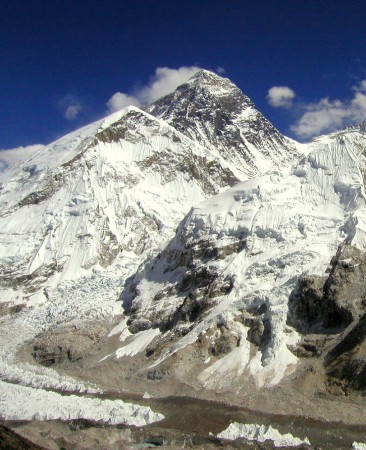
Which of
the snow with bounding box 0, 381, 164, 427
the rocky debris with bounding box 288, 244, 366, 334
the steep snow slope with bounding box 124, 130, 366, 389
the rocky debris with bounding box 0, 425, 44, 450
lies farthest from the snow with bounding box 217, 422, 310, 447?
the rocky debris with bounding box 0, 425, 44, 450

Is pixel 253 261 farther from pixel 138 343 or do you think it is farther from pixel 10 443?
pixel 10 443

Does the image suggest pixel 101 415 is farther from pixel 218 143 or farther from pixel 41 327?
pixel 218 143

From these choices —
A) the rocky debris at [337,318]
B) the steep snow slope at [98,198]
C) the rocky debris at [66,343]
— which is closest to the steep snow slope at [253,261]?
the rocky debris at [337,318]

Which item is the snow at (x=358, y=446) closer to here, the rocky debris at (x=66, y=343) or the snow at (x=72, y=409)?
the snow at (x=72, y=409)

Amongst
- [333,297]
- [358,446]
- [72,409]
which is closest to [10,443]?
[358,446]

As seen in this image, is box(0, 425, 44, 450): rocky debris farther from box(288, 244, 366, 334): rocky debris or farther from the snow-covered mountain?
the snow-covered mountain
